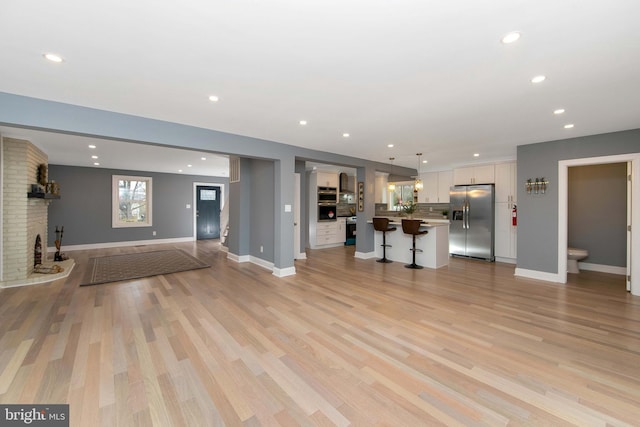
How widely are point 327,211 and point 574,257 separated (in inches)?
219

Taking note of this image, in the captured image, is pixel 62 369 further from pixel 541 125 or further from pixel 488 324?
pixel 541 125

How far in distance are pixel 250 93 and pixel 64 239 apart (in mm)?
8293

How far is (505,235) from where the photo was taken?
6121mm

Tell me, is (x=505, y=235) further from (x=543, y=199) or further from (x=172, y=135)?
(x=172, y=135)

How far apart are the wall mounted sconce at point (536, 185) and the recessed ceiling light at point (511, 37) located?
3.86 m

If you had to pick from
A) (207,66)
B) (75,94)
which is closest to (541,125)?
(207,66)

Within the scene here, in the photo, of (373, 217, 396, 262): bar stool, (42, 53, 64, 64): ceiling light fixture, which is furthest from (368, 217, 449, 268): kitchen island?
(42, 53, 64, 64): ceiling light fixture

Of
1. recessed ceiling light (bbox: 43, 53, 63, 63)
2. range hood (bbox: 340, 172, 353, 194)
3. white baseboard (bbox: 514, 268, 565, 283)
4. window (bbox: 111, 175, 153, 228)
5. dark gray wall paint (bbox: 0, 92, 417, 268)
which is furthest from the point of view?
range hood (bbox: 340, 172, 353, 194)

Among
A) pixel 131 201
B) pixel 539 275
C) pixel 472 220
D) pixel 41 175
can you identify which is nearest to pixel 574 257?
pixel 539 275

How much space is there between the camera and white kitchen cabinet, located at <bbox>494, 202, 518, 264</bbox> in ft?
19.7

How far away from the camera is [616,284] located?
4395 millimetres

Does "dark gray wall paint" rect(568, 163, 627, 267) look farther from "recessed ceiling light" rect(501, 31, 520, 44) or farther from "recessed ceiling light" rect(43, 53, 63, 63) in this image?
"recessed ceiling light" rect(43, 53, 63, 63)

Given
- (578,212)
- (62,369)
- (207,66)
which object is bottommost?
(62,369)

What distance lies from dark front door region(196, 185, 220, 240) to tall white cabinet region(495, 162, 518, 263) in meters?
8.96
